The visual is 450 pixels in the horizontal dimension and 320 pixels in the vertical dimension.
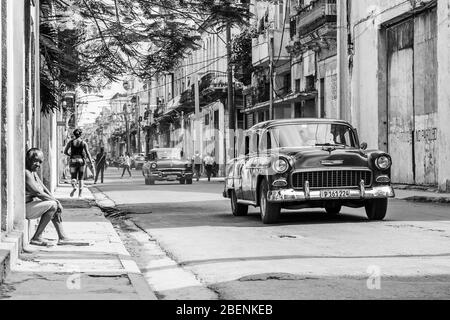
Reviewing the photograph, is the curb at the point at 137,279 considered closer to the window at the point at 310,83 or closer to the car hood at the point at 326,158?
the car hood at the point at 326,158

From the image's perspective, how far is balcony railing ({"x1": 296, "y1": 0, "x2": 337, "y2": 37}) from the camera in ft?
103

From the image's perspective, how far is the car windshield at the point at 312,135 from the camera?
14.0m

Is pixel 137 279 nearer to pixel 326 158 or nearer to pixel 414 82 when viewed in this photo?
pixel 326 158

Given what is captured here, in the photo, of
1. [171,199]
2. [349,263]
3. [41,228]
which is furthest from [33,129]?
[171,199]

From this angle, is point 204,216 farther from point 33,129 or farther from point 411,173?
point 411,173

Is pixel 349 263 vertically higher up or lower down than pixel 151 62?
lower down

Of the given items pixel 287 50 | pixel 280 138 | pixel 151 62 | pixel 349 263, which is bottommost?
pixel 349 263

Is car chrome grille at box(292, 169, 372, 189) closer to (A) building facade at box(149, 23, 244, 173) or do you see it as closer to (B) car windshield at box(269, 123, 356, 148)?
(B) car windshield at box(269, 123, 356, 148)

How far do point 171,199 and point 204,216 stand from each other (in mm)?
5902

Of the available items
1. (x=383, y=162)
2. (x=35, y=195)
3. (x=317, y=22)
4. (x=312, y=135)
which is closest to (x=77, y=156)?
(x=312, y=135)

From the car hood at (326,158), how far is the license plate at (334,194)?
0.39 metres

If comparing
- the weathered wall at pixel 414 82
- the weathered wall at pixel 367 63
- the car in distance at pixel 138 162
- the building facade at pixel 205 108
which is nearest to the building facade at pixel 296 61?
the weathered wall at pixel 367 63

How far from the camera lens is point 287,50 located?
38375mm

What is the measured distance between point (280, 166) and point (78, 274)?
5.96 meters
